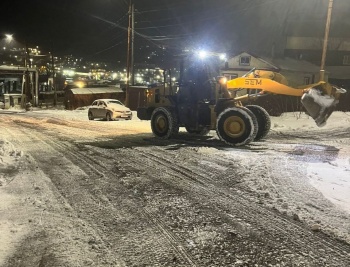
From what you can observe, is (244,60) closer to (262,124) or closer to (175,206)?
(262,124)

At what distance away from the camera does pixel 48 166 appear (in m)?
9.03

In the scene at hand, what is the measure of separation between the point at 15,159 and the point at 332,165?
8.28m

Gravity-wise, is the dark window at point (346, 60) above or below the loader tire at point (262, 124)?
above

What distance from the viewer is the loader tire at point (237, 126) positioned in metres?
11.4

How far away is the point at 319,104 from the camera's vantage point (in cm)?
1105

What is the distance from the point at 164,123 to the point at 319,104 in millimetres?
5502

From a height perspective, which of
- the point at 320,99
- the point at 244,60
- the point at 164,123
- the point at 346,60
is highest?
the point at 346,60

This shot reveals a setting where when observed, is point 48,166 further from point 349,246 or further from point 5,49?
point 5,49

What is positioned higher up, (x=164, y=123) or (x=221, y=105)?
(x=221, y=105)

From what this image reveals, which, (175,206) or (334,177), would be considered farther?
(334,177)

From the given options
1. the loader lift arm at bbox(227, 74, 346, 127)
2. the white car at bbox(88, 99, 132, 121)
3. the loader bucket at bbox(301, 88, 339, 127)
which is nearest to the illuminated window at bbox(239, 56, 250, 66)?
the white car at bbox(88, 99, 132, 121)

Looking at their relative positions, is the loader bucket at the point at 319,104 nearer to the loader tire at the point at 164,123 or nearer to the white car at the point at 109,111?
the loader tire at the point at 164,123

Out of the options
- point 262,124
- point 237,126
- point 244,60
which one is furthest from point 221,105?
point 244,60

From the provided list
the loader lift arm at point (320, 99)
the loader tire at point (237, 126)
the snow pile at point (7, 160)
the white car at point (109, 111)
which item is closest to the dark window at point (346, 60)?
the white car at point (109, 111)
